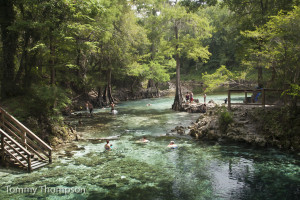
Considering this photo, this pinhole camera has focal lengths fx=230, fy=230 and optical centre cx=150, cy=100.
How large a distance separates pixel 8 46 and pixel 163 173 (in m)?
14.1

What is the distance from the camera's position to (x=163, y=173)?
36.5ft

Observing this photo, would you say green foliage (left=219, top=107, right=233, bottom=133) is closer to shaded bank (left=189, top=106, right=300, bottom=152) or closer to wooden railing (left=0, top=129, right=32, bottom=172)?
shaded bank (left=189, top=106, right=300, bottom=152)

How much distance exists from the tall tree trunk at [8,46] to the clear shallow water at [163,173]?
6.07 m

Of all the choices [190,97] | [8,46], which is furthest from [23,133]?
[190,97]

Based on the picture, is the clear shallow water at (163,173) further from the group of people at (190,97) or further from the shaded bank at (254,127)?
the group of people at (190,97)

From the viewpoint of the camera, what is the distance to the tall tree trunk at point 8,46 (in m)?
15.8

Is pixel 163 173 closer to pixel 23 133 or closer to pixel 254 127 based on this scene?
pixel 23 133

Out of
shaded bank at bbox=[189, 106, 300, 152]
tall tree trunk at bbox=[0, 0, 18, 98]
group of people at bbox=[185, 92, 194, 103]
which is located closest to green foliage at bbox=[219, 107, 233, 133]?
shaded bank at bbox=[189, 106, 300, 152]

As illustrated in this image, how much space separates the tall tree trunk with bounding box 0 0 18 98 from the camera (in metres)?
15.8

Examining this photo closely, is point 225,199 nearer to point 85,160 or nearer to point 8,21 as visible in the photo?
point 85,160

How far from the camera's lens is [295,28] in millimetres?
12375

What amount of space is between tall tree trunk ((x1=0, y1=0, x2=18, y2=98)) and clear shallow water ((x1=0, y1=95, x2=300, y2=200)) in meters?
6.07

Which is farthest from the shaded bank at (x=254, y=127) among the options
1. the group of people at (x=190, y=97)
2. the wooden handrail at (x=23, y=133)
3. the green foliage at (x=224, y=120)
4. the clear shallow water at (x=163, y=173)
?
the group of people at (x=190, y=97)

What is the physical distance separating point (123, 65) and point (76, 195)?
3251cm
